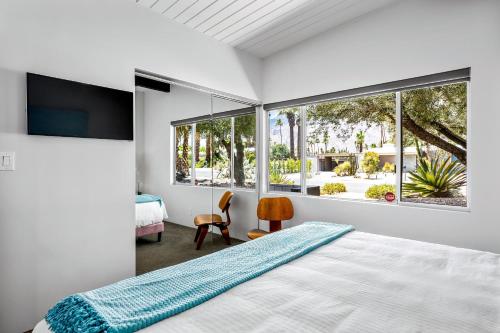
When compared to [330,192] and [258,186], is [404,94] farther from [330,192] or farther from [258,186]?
[258,186]

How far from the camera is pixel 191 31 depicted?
119 inches

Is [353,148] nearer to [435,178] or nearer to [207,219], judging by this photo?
[435,178]

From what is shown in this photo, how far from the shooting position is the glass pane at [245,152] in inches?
147

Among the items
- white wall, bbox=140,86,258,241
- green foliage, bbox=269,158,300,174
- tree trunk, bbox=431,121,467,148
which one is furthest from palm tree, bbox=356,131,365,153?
white wall, bbox=140,86,258,241

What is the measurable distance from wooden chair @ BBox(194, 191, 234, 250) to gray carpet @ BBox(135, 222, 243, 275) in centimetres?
7

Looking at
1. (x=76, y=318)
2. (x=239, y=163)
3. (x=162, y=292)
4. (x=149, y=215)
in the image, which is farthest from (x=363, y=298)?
(x=239, y=163)

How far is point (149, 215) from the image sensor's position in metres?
2.66

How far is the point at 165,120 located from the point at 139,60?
59 centimetres

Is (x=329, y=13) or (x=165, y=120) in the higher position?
(x=329, y=13)

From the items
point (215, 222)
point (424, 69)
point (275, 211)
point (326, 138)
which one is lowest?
point (215, 222)

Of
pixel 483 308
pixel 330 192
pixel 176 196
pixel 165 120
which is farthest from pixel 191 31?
pixel 483 308

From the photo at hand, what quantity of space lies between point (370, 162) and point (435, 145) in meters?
0.64

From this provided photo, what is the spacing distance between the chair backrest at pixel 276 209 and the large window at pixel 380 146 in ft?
1.10

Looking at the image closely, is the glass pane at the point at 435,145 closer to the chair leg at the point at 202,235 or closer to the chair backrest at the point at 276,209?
the chair backrest at the point at 276,209
